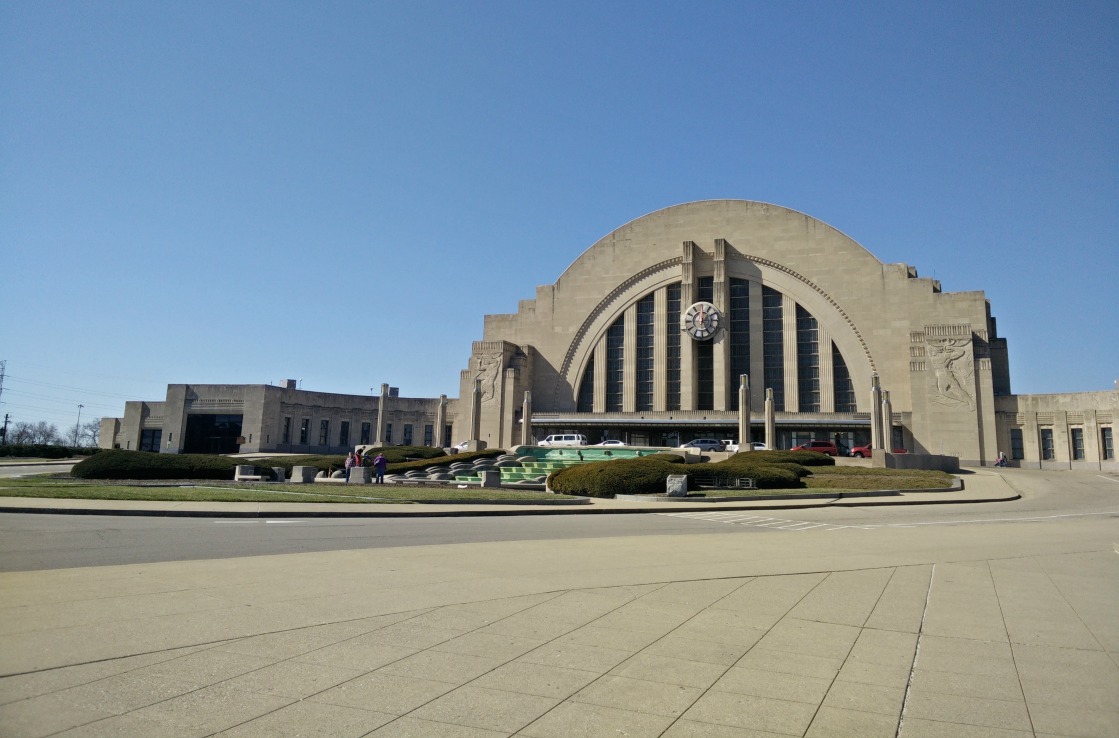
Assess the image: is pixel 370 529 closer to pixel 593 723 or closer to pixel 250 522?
pixel 250 522

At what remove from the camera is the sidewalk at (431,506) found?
15980mm

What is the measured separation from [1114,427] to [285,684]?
5791cm

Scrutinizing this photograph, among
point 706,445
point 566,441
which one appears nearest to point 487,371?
point 566,441

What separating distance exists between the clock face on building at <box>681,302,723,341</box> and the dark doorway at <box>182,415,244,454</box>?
42165 mm

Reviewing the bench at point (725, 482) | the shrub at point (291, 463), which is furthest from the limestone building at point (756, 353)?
the bench at point (725, 482)

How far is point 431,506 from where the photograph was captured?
746 inches

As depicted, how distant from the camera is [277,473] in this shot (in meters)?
33.0

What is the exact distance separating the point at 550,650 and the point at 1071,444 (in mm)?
56016

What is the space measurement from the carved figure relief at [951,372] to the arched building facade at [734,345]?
0.08 m

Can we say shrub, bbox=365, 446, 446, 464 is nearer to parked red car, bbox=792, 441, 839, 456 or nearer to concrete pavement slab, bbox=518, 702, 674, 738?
parked red car, bbox=792, 441, 839, 456

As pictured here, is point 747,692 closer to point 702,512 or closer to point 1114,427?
point 702,512

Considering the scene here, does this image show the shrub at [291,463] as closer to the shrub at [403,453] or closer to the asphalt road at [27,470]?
the shrub at [403,453]


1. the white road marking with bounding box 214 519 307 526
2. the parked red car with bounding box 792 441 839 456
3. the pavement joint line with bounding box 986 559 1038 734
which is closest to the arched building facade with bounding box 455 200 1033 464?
the parked red car with bounding box 792 441 839 456

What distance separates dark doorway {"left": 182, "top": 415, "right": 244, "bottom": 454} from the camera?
6788 centimetres
